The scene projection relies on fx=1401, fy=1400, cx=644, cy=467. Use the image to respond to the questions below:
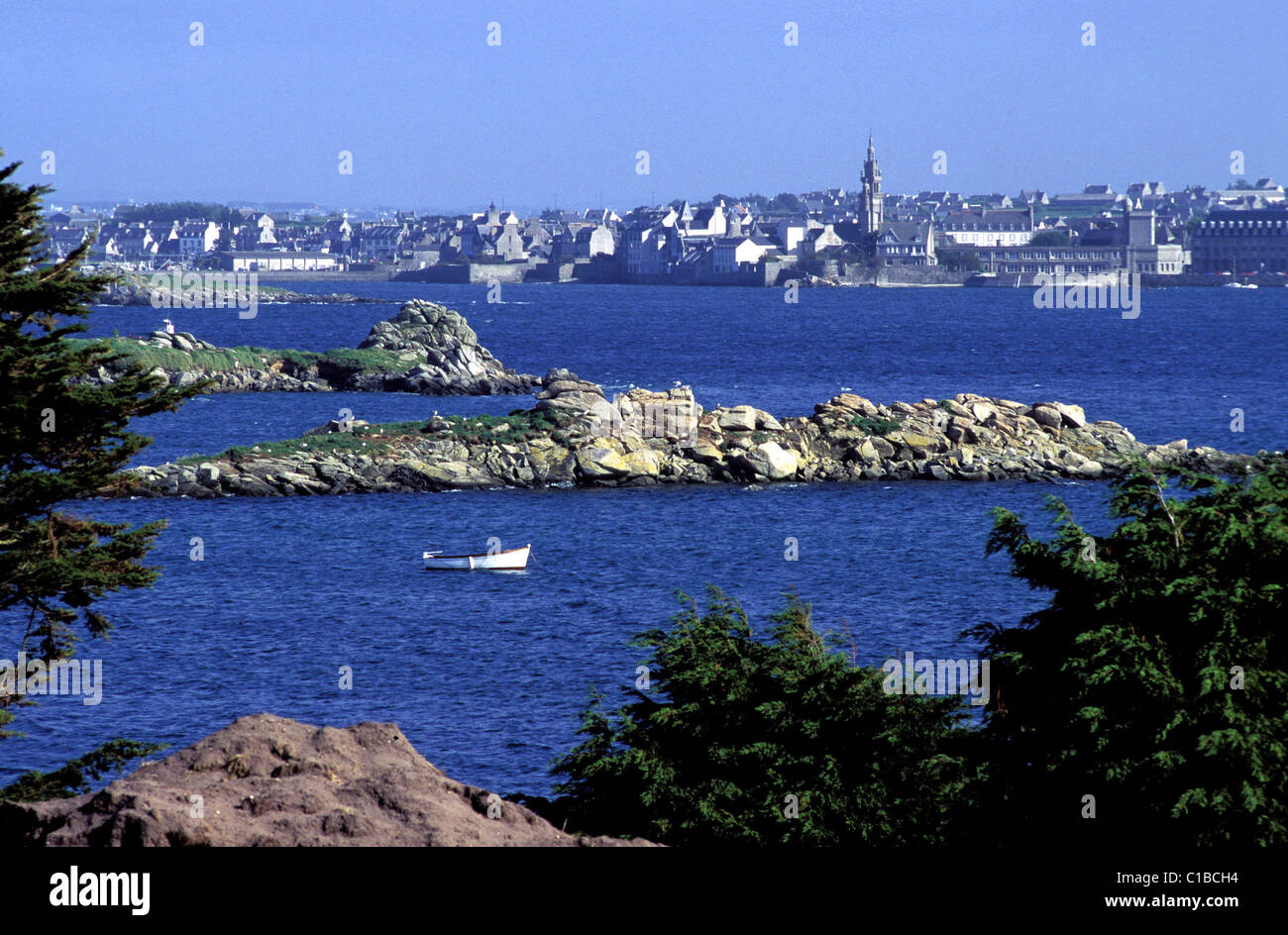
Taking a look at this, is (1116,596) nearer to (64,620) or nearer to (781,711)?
(781,711)

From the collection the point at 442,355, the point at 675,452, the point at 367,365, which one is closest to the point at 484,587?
the point at 675,452

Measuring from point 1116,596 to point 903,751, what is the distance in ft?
9.65

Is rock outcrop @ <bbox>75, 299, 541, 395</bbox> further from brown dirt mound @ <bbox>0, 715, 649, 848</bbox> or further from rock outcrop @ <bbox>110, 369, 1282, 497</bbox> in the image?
brown dirt mound @ <bbox>0, 715, 649, 848</bbox>

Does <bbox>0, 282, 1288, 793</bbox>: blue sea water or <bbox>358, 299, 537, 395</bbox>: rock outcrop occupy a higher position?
<bbox>358, 299, 537, 395</bbox>: rock outcrop

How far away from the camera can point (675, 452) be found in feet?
197

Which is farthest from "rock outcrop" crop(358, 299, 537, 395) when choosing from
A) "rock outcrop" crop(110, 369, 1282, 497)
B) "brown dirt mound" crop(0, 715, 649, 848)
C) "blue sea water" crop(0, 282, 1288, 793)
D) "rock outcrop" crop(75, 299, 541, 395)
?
"brown dirt mound" crop(0, 715, 649, 848)

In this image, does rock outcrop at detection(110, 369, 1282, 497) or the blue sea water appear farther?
rock outcrop at detection(110, 369, 1282, 497)

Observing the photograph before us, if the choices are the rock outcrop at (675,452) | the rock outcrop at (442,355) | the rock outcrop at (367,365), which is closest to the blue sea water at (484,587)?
the rock outcrop at (675,452)

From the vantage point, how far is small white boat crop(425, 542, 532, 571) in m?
41.8

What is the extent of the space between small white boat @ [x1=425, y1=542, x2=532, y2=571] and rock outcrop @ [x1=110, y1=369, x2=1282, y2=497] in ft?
48.2

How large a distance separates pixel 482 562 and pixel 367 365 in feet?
187

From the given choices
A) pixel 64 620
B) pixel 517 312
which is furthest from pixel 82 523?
pixel 517 312

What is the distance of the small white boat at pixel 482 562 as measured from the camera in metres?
41.8
